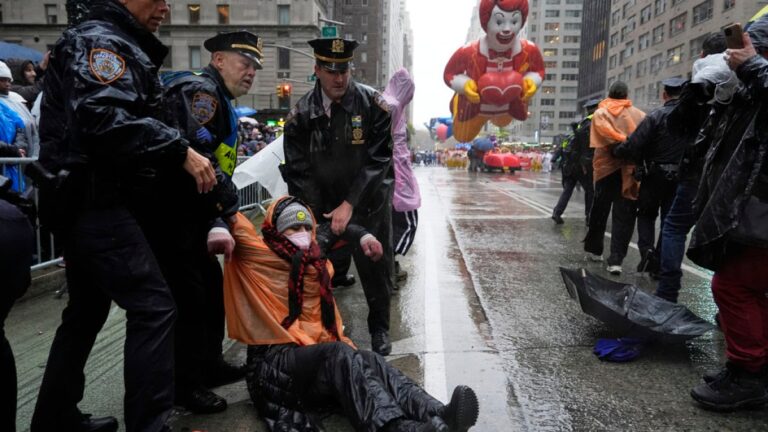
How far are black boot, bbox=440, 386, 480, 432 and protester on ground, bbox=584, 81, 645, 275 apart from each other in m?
4.37

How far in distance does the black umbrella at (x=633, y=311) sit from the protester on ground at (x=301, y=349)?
176 centimetres

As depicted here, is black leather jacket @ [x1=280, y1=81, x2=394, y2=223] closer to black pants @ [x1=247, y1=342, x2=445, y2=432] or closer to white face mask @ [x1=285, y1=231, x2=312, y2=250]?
white face mask @ [x1=285, y1=231, x2=312, y2=250]

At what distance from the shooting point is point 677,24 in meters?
58.9

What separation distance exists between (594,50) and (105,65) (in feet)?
329

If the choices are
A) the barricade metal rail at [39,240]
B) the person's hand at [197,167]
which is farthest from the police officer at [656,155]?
the barricade metal rail at [39,240]

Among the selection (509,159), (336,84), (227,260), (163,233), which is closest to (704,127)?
(336,84)

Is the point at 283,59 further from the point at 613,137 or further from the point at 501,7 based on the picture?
the point at 613,137

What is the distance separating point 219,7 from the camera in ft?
161

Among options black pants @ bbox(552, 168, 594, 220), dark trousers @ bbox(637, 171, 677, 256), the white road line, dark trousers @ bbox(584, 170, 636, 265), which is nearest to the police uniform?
the white road line

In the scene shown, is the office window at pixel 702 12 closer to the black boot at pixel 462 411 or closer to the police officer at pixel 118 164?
the black boot at pixel 462 411

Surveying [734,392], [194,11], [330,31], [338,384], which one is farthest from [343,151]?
[194,11]

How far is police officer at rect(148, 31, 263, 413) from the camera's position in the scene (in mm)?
2762

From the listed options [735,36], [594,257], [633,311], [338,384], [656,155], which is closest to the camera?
[338,384]

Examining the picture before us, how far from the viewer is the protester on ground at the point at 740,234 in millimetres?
2662
